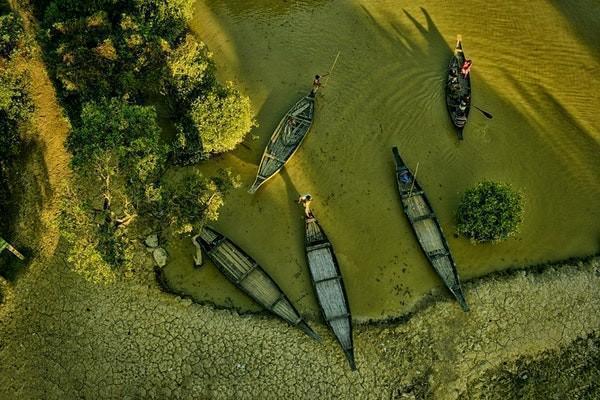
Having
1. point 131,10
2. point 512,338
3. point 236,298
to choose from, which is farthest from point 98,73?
point 512,338

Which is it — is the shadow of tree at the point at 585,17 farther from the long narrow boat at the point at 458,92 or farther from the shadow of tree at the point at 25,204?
the shadow of tree at the point at 25,204

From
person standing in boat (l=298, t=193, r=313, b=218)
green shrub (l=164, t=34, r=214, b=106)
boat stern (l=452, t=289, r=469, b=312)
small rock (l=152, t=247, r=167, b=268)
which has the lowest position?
boat stern (l=452, t=289, r=469, b=312)

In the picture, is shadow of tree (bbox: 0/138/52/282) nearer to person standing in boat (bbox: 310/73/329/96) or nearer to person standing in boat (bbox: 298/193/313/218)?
person standing in boat (bbox: 298/193/313/218)

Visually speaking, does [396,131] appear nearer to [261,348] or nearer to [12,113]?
[261,348]

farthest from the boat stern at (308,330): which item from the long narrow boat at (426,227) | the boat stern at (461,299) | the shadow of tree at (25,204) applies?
the shadow of tree at (25,204)

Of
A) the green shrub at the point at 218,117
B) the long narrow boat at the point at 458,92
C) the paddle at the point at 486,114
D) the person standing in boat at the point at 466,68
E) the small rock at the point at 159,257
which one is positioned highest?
the green shrub at the point at 218,117

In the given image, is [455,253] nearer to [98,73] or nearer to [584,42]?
[584,42]

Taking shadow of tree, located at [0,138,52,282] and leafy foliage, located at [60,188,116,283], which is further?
shadow of tree, located at [0,138,52,282]

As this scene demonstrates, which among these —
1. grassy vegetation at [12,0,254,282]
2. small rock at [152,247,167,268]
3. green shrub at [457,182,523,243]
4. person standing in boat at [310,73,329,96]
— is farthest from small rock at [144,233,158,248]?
green shrub at [457,182,523,243]
